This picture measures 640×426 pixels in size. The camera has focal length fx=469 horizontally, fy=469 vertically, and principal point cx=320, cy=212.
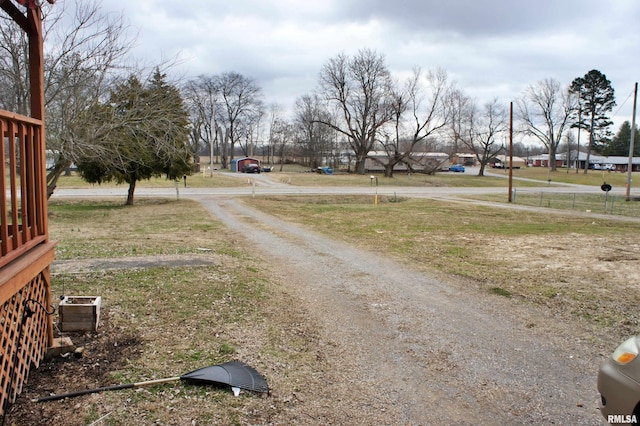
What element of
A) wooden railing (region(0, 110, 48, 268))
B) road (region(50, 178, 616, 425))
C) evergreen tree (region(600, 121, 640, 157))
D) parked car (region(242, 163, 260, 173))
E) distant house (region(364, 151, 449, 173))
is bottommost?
road (region(50, 178, 616, 425))

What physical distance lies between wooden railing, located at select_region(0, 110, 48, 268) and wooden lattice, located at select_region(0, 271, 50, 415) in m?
0.37

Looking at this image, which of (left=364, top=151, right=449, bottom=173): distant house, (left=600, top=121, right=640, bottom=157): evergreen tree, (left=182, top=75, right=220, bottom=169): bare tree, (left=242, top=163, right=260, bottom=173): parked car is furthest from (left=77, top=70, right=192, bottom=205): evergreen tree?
(left=600, top=121, right=640, bottom=157): evergreen tree

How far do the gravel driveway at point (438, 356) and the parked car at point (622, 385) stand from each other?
606mm

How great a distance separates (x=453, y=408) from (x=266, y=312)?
9.46 feet

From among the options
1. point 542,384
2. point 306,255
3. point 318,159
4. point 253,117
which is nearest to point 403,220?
point 306,255

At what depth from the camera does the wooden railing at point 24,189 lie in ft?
11.0

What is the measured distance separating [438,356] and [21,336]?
3726mm

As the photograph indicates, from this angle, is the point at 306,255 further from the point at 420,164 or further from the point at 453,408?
the point at 420,164

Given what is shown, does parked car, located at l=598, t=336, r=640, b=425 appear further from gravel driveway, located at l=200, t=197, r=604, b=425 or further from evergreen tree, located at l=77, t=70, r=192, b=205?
evergreen tree, located at l=77, t=70, r=192, b=205

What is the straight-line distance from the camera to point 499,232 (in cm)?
1514

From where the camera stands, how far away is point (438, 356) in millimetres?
4754

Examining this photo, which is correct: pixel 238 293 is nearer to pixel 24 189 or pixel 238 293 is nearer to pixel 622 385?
pixel 24 189

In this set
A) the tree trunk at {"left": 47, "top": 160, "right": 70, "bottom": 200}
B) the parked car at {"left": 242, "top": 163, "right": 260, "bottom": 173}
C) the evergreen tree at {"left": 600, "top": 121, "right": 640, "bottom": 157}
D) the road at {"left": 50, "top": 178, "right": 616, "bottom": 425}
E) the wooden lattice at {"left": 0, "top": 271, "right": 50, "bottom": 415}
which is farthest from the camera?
the evergreen tree at {"left": 600, "top": 121, "right": 640, "bottom": 157}

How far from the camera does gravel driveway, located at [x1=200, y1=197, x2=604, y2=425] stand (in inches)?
144
